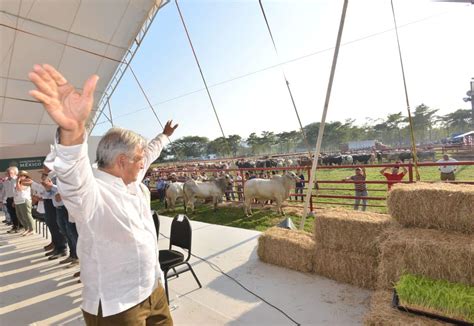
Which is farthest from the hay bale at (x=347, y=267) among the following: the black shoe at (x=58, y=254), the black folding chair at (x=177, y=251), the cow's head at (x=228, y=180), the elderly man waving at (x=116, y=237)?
the cow's head at (x=228, y=180)

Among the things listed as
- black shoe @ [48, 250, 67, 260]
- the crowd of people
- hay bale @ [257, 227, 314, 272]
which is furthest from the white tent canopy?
hay bale @ [257, 227, 314, 272]

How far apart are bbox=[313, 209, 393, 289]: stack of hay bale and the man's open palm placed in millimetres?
2864

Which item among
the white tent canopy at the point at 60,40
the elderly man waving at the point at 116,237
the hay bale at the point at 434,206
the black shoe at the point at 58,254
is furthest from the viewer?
the white tent canopy at the point at 60,40

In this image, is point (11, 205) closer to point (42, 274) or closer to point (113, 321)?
point (42, 274)

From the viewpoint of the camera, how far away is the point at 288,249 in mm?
3701

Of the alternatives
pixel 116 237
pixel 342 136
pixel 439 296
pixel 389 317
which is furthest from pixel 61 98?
pixel 342 136

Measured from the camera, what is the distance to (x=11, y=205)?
7.49 meters

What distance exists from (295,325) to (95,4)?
10.8 metres

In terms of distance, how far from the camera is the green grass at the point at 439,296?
1835mm

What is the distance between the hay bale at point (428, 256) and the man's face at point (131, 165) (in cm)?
216

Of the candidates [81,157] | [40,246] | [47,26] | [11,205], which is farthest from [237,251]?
[47,26]

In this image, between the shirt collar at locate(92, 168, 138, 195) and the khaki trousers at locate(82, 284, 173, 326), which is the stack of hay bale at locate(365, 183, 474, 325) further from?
the shirt collar at locate(92, 168, 138, 195)

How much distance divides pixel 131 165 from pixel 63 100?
47 cm

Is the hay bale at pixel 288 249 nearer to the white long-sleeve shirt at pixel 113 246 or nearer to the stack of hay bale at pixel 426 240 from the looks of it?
the stack of hay bale at pixel 426 240
